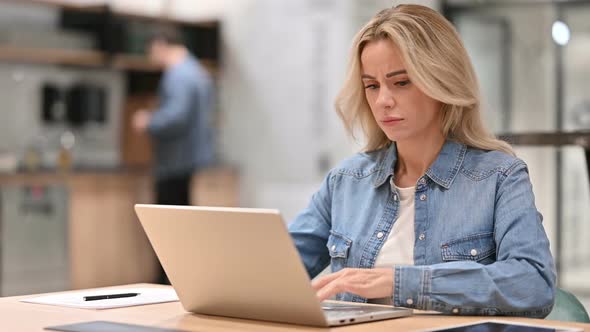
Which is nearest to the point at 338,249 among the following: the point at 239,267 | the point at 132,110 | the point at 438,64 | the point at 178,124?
the point at 438,64

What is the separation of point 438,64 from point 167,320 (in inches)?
30.9

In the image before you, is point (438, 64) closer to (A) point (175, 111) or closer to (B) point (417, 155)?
(B) point (417, 155)

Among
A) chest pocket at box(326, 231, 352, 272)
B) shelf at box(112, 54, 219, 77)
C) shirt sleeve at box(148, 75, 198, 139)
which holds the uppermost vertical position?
shelf at box(112, 54, 219, 77)

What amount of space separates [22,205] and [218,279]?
15.7 feet

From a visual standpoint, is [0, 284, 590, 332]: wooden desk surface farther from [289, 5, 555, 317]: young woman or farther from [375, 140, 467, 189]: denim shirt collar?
[375, 140, 467, 189]: denim shirt collar

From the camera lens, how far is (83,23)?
722 cm

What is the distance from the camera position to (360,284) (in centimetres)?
187

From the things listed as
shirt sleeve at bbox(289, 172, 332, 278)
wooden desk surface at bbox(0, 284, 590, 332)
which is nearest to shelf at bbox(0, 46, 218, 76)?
shirt sleeve at bbox(289, 172, 332, 278)

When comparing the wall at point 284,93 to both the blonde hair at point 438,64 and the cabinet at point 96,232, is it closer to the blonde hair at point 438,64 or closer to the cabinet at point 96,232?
the cabinet at point 96,232

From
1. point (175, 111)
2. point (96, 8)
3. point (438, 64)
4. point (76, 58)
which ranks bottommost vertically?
point (175, 111)

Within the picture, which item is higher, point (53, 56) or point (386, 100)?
point (53, 56)

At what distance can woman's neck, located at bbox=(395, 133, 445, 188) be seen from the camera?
89.2 inches

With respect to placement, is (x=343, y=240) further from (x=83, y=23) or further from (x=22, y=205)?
(x=83, y=23)

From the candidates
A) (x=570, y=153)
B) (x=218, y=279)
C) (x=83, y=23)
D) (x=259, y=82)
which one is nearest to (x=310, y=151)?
(x=259, y=82)
